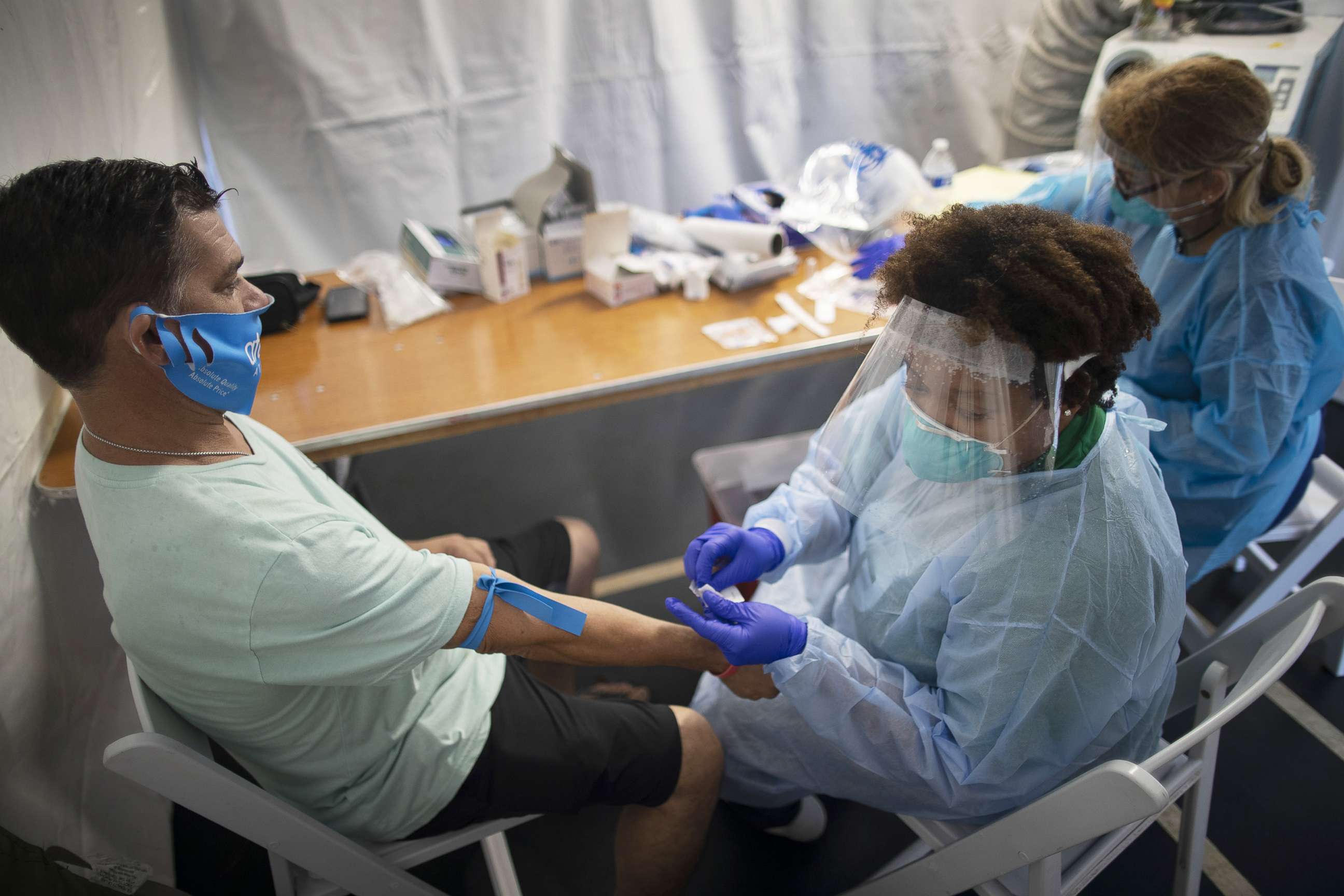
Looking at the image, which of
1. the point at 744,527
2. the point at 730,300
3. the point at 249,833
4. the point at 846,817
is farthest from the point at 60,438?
the point at 846,817

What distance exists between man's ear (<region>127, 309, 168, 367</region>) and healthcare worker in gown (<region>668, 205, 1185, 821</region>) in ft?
2.31

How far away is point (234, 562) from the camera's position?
2.99ft

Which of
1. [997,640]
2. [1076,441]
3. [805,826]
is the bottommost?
[805,826]

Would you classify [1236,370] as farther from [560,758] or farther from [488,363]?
[488,363]

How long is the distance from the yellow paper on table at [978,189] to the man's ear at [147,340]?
191cm

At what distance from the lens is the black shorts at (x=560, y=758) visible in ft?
3.96

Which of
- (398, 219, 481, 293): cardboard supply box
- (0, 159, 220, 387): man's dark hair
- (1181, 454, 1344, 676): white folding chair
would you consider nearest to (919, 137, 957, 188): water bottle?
(1181, 454, 1344, 676): white folding chair

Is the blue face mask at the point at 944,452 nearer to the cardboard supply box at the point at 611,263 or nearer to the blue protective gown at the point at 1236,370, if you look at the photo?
the blue protective gown at the point at 1236,370

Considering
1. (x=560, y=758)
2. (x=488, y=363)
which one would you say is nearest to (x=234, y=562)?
(x=560, y=758)

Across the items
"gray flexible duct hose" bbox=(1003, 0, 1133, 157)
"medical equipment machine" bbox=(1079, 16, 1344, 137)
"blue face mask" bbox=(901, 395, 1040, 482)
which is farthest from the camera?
"gray flexible duct hose" bbox=(1003, 0, 1133, 157)

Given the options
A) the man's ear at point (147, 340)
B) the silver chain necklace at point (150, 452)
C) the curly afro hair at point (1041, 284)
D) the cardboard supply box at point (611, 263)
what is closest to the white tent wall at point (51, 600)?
the silver chain necklace at point (150, 452)

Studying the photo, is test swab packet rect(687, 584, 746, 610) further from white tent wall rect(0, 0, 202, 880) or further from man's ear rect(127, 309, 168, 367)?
white tent wall rect(0, 0, 202, 880)

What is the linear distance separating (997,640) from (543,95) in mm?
2441

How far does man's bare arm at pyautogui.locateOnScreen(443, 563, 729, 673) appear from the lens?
105 centimetres
